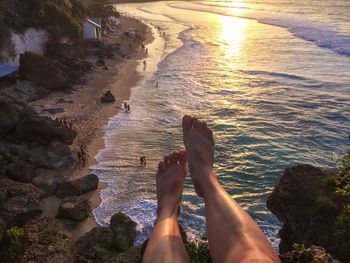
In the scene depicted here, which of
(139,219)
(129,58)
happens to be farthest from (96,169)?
(129,58)

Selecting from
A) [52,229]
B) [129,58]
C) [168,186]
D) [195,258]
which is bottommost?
[129,58]

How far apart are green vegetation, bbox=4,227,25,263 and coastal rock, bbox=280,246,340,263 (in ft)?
15.8

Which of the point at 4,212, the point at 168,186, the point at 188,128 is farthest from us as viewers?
the point at 4,212

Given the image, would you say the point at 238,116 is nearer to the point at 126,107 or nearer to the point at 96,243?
the point at 126,107

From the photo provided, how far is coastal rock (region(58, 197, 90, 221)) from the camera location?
10633 millimetres

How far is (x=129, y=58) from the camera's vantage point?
34.1 m

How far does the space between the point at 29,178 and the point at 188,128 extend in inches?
294

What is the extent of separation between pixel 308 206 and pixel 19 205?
6.17 meters

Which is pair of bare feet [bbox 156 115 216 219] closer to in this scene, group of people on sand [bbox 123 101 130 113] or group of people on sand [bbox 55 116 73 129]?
group of people on sand [bbox 55 116 73 129]

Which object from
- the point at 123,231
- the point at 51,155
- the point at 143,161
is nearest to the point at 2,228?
the point at 123,231

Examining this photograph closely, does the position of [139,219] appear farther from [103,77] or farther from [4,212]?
[103,77]

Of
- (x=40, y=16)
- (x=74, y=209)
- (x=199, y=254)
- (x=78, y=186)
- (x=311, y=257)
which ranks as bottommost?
(x=78, y=186)

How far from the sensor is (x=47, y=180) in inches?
492

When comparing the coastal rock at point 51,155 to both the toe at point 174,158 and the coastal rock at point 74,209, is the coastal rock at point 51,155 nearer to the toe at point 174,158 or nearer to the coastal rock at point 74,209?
the coastal rock at point 74,209
